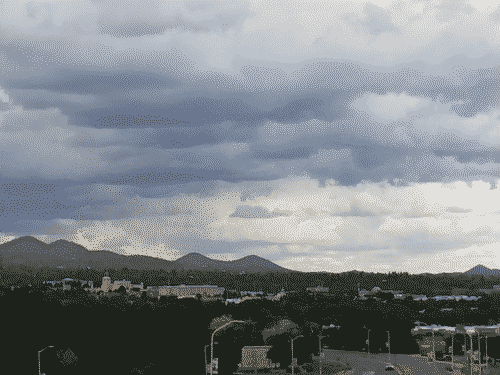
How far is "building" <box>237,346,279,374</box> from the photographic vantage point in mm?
109812

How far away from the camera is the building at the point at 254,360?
109812mm

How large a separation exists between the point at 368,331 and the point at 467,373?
5785cm

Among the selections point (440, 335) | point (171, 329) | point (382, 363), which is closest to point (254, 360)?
point (171, 329)

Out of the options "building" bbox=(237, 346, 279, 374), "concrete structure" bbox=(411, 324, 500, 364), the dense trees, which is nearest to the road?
"concrete structure" bbox=(411, 324, 500, 364)

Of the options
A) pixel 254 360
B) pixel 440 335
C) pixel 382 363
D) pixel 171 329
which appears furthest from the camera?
pixel 440 335

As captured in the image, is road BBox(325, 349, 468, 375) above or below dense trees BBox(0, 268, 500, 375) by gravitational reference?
below

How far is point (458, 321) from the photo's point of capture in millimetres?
160000

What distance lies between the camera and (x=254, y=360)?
111 m

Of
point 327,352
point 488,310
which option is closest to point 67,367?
point 327,352

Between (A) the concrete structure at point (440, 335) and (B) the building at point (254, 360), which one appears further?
(A) the concrete structure at point (440, 335)

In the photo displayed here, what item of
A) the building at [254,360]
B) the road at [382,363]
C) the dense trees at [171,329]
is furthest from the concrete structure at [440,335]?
the building at [254,360]

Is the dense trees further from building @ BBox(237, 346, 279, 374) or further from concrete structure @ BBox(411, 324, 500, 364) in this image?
concrete structure @ BBox(411, 324, 500, 364)

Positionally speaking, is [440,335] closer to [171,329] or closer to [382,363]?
[382,363]

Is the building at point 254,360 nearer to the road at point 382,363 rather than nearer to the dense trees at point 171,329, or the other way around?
the dense trees at point 171,329
